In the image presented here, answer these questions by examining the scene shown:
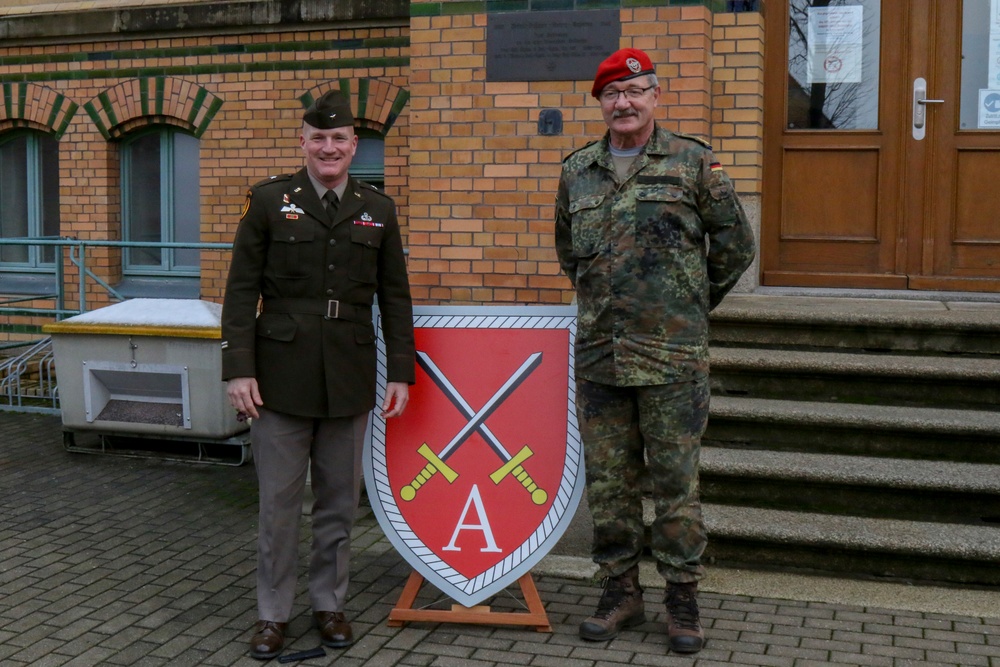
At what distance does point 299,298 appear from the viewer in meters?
4.49

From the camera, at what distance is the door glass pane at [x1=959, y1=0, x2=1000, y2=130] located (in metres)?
7.19

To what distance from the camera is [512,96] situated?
668 cm

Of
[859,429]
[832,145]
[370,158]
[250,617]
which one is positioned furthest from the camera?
[370,158]

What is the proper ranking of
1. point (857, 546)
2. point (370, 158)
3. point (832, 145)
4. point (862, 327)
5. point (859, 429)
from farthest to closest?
point (370, 158) → point (832, 145) → point (862, 327) → point (859, 429) → point (857, 546)

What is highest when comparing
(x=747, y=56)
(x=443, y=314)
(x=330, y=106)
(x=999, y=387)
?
(x=747, y=56)

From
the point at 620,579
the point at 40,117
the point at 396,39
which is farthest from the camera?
the point at 40,117

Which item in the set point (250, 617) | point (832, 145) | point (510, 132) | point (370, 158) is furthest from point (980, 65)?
point (250, 617)

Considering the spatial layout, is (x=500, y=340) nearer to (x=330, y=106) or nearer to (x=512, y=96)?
(x=330, y=106)

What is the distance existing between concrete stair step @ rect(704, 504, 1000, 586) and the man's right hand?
2.07 m

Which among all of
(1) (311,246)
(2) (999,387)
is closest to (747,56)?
(2) (999,387)

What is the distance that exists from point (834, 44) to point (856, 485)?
3.09 m

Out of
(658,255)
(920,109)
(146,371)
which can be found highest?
(920,109)

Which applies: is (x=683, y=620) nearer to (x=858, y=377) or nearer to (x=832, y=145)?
(x=858, y=377)

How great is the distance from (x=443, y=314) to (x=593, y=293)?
63 centimetres
